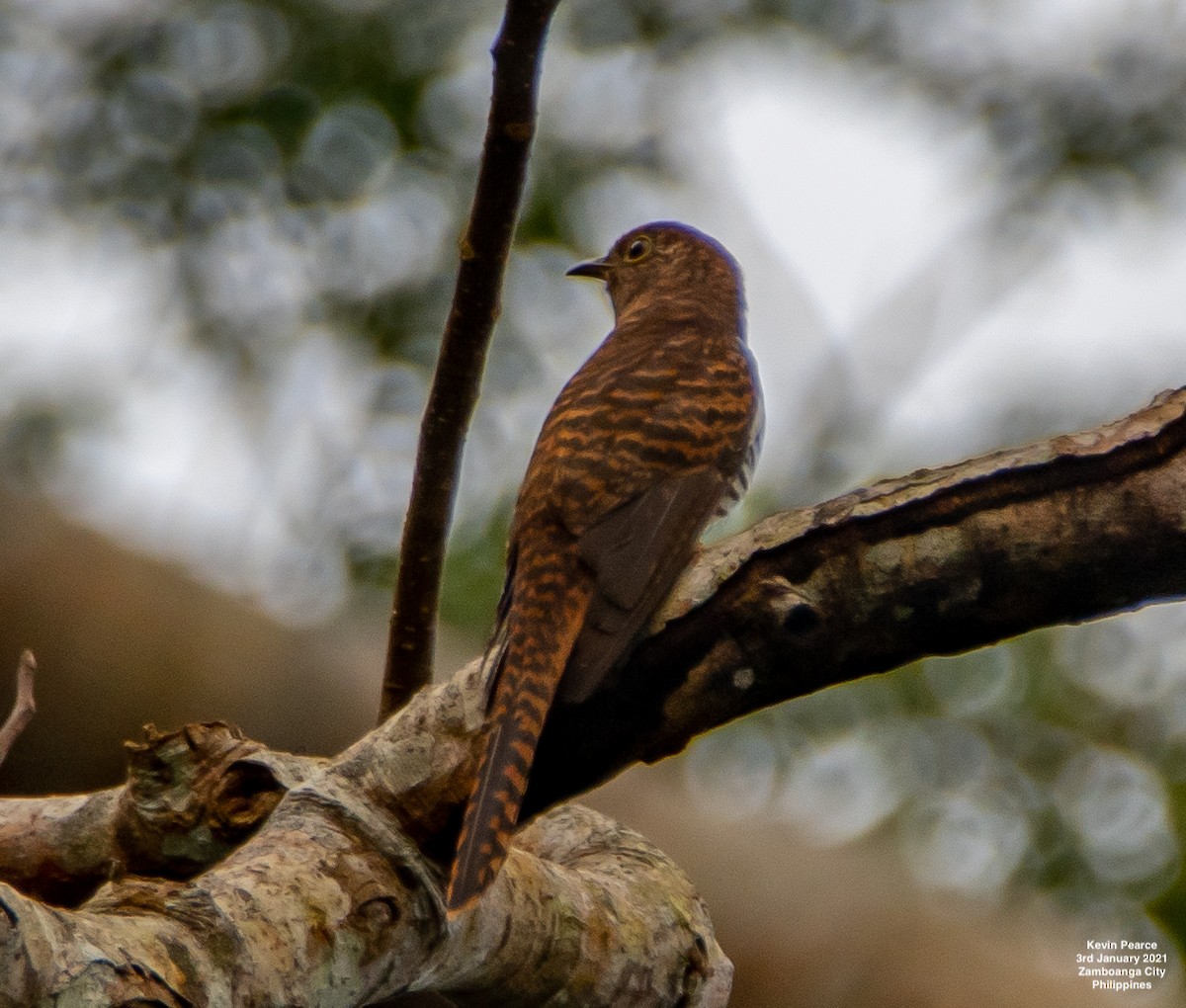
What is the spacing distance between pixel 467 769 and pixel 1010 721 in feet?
16.6

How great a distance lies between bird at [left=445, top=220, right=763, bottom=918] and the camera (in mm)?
2723

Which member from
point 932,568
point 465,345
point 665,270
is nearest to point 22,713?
point 465,345

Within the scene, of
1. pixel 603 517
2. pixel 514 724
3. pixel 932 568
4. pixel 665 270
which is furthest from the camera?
pixel 665 270

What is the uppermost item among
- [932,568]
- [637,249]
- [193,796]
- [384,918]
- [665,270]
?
[637,249]

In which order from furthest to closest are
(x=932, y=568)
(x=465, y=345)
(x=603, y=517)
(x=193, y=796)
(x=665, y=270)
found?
(x=665, y=270)
(x=603, y=517)
(x=465, y=345)
(x=193, y=796)
(x=932, y=568)

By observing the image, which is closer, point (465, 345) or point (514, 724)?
point (514, 724)

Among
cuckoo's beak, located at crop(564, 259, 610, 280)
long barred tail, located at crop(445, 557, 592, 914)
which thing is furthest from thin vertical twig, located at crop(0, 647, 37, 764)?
cuckoo's beak, located at crop(564, 259, 610, 280)

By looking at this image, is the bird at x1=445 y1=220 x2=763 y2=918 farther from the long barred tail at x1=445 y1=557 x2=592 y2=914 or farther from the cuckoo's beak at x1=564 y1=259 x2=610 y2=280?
the cuckoo's beak at x1=564 y1=259 x2=610 y2=280

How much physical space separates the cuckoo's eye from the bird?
78 cm

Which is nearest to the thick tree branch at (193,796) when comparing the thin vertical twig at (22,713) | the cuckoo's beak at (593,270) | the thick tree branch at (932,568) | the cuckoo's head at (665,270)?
the thin vertical twig at (22,713)

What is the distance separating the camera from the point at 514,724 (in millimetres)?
2744

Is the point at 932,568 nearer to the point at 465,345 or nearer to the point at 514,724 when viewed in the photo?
the point at 514,724

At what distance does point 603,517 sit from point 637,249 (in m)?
2.46

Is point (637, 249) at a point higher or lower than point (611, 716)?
higher
